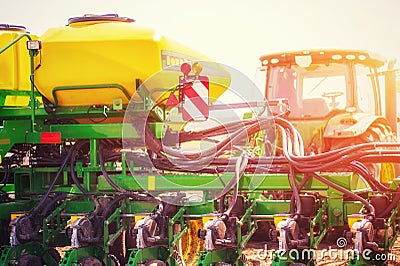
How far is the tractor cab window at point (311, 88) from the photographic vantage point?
8.69m

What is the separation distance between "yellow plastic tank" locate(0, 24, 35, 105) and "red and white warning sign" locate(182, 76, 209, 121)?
6.30 ft

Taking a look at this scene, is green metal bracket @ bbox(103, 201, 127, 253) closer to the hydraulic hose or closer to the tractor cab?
the hydraulic hose

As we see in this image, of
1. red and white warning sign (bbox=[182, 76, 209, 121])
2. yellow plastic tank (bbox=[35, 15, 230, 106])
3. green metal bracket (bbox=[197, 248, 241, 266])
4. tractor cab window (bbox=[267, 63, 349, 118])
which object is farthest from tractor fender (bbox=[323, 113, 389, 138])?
green metal bracket (bbox=[197, 248, 241, 266])

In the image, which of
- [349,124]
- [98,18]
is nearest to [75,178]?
[98,18]

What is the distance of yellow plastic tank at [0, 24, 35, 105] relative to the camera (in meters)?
7.44

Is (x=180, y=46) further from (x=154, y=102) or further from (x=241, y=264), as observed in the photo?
(x=241, y=264)

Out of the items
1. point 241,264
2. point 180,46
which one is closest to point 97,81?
point 180,46

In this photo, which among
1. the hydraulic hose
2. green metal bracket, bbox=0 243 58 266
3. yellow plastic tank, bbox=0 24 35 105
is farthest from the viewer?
yellow plastic tank, bbox=0 24 35 105

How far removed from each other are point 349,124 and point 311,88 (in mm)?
960

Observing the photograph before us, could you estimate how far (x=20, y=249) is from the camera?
6.61 m

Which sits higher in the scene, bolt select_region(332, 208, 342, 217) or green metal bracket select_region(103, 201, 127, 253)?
bolt select_region(332, 208, 342, 217)

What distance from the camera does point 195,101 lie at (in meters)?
6.54

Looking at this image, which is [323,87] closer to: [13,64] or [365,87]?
[365,87]

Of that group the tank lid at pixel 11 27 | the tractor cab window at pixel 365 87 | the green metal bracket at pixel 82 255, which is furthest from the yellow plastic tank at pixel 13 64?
the tractor cab window at pixel 365 87
